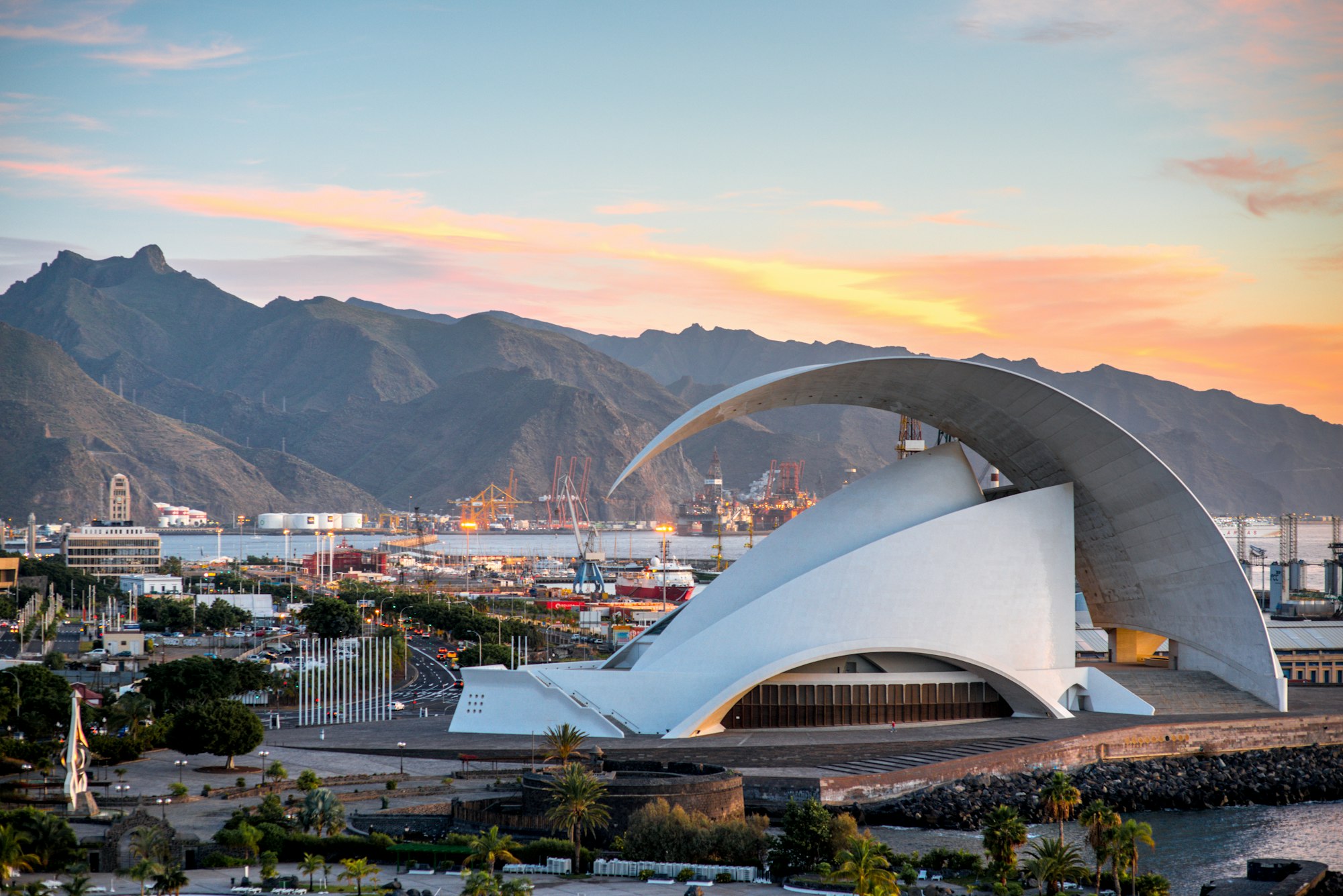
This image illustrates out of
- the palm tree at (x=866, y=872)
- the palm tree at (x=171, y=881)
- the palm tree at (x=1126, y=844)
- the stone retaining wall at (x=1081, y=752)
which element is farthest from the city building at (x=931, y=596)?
the palm tree at (x=171, y=881)

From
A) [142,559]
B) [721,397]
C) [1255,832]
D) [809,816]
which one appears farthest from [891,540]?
[142,559]

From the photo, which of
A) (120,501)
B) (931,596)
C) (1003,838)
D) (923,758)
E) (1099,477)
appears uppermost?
(120,501)

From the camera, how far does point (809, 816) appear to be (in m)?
25.3

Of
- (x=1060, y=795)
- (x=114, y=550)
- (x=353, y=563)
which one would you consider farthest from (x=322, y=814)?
(x=353, y=563)

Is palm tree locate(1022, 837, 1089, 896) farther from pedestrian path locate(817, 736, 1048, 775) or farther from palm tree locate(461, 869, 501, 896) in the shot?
palm tree locate(461, 869, 501, 896)

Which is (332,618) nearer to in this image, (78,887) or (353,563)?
(78,887)

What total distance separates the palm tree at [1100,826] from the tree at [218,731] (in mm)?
20373

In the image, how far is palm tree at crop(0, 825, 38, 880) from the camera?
21.9 m

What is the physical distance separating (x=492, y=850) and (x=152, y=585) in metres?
90.9

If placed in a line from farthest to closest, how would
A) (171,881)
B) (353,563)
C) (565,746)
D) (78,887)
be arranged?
(353,563) < (565,746) < (171,881) < (78,887)

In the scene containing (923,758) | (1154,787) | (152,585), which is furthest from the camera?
(152,585)

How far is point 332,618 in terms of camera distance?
68.7m

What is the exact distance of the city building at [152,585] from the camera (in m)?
106

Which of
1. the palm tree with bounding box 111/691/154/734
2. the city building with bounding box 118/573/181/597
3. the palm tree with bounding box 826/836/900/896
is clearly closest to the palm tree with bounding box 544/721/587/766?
the palm tree with bounding box 826/836/900/896
